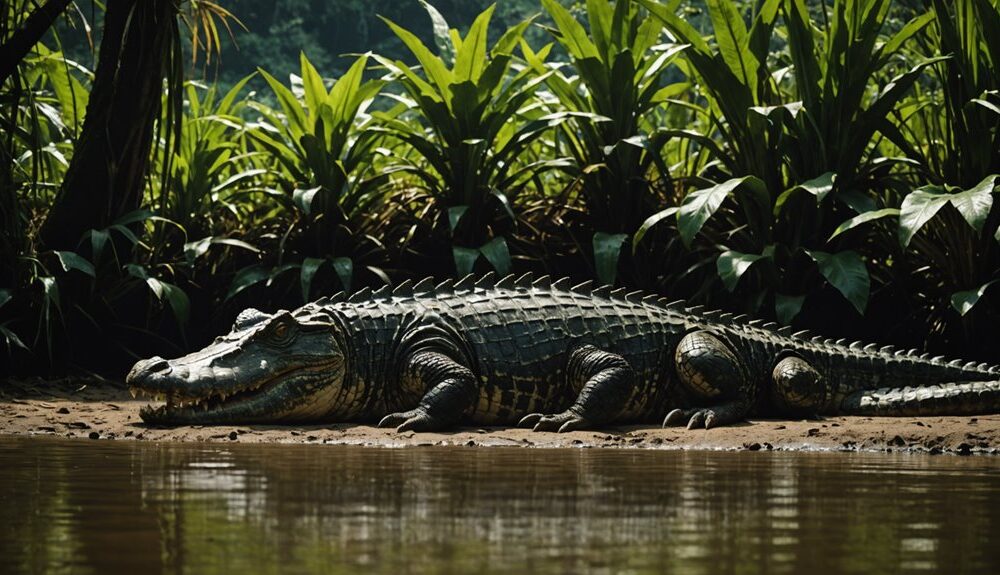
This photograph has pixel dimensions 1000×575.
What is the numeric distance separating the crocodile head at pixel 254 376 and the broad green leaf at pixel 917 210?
2934 mm

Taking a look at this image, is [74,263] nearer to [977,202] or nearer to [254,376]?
[254,376]

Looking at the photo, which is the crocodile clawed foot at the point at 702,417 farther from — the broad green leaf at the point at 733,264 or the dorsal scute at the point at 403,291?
the dorsal scute at the point at 403,291

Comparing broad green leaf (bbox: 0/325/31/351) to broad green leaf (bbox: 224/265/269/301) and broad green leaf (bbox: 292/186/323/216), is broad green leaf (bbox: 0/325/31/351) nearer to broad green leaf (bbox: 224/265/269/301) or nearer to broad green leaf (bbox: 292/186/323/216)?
broad green leaf (bbox: 224/265/269/301)

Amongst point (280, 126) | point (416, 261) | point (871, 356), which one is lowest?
point (871, 356)

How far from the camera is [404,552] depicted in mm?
2760

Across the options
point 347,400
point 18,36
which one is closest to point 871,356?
point 347,400

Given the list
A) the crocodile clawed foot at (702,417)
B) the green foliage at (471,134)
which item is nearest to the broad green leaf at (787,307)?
the crocodile clawed foot at (702,417)

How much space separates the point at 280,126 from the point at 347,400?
9.44ft

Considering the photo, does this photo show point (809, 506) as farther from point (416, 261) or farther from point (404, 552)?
point (416, 261)

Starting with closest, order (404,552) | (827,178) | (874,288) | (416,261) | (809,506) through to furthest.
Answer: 1. (404,552)
2. (809,506)
3. (827,178)
4. (874,288)
5. (416,261)

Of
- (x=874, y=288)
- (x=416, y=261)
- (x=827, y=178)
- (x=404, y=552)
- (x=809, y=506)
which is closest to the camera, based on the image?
(x=404, y=552)

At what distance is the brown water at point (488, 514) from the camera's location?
8.79 ft

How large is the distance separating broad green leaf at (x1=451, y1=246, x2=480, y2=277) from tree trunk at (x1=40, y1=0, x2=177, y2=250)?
200 cm

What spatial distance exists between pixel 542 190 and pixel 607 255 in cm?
111
